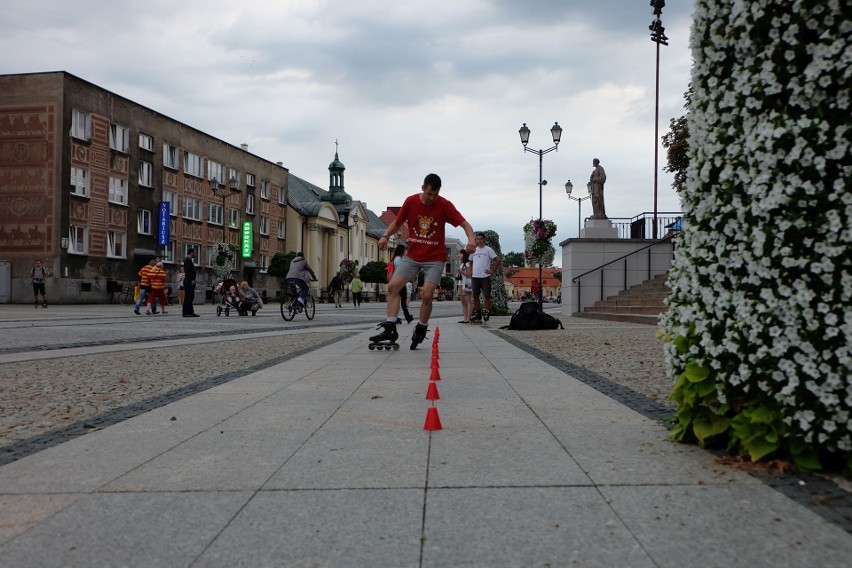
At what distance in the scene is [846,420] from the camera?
8.33ft

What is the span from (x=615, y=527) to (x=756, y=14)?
204cm

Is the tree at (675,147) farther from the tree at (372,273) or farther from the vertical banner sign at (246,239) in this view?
the tree at (372,273)

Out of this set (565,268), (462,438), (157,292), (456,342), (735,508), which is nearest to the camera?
(735,508)

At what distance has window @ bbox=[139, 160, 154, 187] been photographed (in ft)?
131

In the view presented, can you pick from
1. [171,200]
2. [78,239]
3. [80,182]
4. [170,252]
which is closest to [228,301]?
[78,239]

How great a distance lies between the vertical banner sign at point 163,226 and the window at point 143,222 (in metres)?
0.63

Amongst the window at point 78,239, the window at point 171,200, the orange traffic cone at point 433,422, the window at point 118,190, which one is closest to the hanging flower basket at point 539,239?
the orange traffic cone at point 433,422

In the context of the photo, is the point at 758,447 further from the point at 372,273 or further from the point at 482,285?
the point at 372,273

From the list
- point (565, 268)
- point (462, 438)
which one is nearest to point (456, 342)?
point (462, 438)

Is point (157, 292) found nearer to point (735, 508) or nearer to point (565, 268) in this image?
point (565, 268)

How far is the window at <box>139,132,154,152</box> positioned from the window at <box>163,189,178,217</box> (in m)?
2.72

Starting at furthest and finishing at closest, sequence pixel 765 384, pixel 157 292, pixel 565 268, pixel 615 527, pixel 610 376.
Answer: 1. pixel 565 268
2. pixel 157 292
3. pixel 610 376
4. pixel 765 384
5. pixel 615 527

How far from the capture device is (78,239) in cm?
3497

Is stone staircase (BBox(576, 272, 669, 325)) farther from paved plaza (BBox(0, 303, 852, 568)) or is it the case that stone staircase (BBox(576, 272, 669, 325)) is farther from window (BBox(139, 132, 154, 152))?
window (BBox(139, 132, 154, 152))
